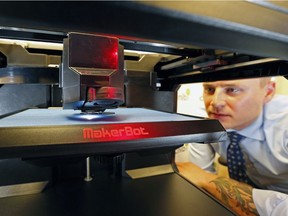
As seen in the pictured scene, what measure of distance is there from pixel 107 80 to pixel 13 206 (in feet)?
1.49

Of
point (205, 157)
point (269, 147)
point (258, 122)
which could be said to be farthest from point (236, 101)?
point (205, 157)

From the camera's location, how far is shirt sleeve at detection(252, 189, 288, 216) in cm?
73

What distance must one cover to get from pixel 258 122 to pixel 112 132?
4.04 feet

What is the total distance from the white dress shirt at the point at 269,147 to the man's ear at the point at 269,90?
0.08ft

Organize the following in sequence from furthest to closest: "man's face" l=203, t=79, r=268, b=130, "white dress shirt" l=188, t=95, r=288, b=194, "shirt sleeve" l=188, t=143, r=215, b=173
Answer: "shirt sleeve" l=188, t=143, r=215, b=173 → "man's face" l=203, t=79, r=268, b=130 → "white dress shirt" l=188, t=95, r=288, b=194

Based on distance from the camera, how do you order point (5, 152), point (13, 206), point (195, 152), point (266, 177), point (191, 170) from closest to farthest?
point (5, 152), point (13, 206), point (266, 177), point (191, 170), point (195, 152)

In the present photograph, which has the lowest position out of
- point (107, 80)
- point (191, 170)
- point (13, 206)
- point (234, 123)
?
point (191, 170)

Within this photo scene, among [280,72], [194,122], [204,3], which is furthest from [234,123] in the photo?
[204,3]

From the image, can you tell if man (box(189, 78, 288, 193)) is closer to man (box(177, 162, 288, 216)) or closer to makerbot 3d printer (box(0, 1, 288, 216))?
man (box(177, 162, 288, 216))

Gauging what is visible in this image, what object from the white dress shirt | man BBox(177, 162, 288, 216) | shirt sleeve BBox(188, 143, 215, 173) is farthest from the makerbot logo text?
shirt sleeve BBox(188, 143, 215, 173)

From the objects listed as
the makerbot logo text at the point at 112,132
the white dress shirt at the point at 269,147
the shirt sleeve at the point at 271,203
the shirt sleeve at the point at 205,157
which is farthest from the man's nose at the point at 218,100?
the makerbot logo text at the point at 112,132

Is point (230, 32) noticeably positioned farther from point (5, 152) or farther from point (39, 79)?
point (39, 79)

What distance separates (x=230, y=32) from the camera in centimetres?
21

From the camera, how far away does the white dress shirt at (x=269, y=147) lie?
1151 mm
